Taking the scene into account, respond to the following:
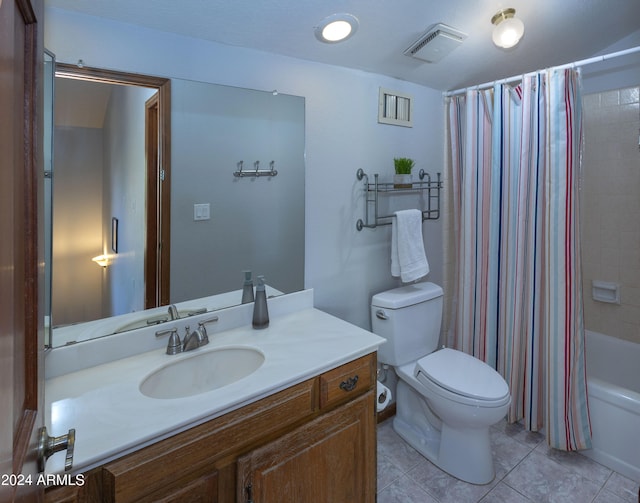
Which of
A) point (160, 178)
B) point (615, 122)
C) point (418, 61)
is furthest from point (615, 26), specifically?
point (160, 178)

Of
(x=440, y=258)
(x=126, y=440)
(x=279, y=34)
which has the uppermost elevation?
(x=279, y=34)

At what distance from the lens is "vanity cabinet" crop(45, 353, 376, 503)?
0.82 metres

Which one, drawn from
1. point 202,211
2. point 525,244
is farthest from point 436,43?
point 202,211

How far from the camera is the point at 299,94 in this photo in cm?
Result: 166

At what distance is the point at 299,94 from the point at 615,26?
5.96 ft

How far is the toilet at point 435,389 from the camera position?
161 cm

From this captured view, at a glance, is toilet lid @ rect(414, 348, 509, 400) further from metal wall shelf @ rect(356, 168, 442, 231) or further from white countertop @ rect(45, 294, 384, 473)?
metal wall shelf @ rect(356, 168, 442, 231)

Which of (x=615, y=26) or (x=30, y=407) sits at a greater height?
(x=615, y=26)

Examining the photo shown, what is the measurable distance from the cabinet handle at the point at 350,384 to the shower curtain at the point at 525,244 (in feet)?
3.81

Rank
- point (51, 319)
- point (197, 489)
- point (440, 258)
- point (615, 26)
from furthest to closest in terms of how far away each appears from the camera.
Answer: point (440, 258), point (615, 26), point (51, 319), point (197, 489)

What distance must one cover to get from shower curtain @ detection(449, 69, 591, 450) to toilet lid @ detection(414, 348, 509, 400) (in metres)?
0.33

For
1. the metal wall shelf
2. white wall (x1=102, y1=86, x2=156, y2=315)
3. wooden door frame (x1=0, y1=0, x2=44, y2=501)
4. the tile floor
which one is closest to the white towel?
the metal wall shelf

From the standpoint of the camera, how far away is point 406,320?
6.20 ft

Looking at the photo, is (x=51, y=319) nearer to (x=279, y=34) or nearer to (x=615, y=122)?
(x=279, y=34)
